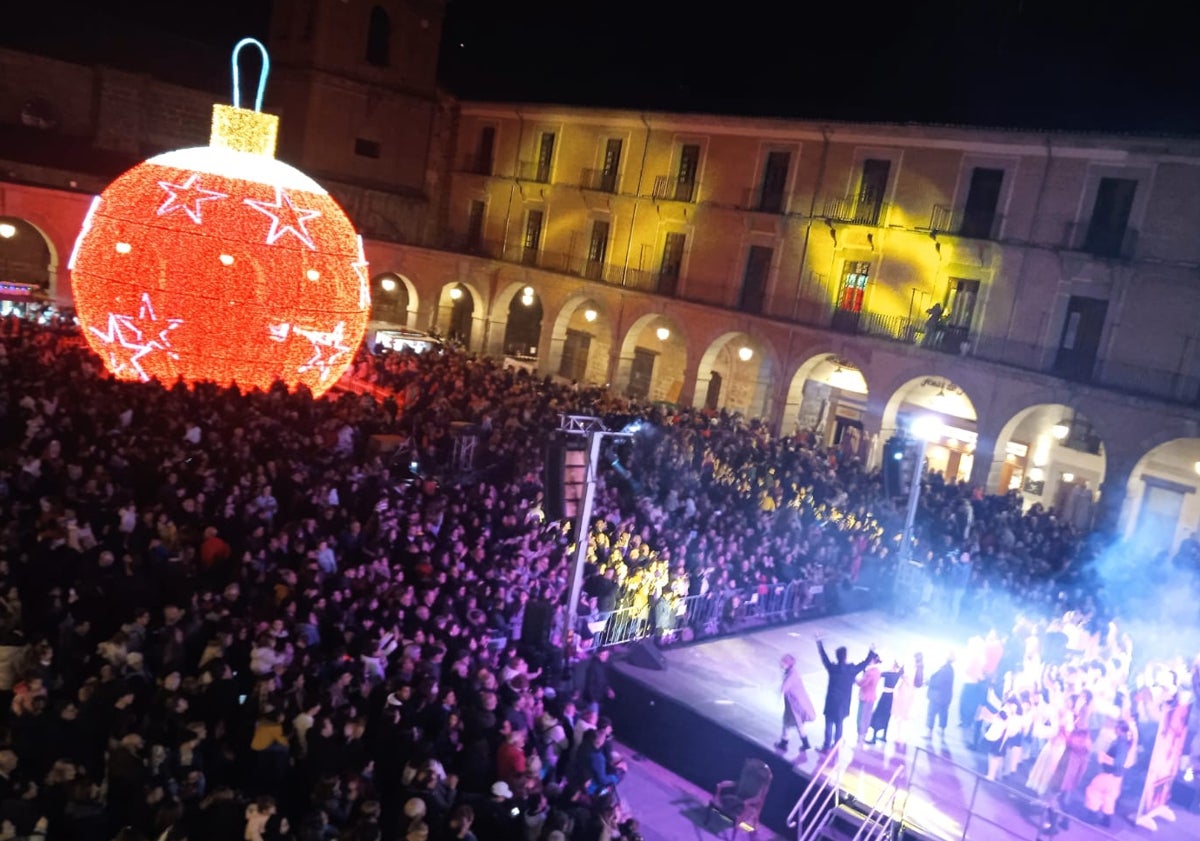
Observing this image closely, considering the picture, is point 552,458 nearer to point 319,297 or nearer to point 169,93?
point 319,297

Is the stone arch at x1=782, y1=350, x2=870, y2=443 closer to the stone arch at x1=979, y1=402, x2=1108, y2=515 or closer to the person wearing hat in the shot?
the stone arch at x1=979, y1=402, x2=1108, y2=515

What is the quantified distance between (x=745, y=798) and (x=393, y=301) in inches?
1155

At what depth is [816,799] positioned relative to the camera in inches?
391

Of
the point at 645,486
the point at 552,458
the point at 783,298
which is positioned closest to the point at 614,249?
the point at 783,298

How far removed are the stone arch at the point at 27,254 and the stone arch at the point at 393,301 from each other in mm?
10475

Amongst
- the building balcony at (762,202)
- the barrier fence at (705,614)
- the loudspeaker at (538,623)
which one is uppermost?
the building balcony at (762,202)

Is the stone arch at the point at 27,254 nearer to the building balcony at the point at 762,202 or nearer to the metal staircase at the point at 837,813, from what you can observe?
the building balcony at the point at 762,202

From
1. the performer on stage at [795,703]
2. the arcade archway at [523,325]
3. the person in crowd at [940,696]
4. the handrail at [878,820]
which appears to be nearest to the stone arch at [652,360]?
the arcade archway at [523,325]

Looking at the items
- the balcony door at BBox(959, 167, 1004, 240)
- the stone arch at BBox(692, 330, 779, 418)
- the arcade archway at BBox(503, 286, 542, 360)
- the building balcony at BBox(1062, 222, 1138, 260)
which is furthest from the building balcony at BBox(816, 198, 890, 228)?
the arcade archway at BBox(503, 286, 542, 360)

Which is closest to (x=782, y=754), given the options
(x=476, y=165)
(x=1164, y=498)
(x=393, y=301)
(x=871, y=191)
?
(x=1164, y=498)

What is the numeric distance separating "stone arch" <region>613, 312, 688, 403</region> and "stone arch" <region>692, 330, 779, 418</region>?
37.5 inches

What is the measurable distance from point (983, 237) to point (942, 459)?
573 centimetres

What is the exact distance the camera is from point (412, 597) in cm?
955

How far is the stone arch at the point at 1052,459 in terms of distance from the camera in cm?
2323
